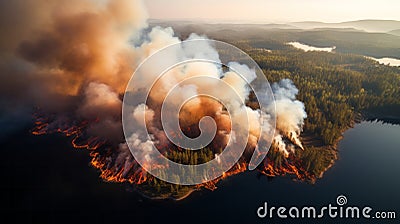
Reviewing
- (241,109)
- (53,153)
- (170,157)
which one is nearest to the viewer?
(170,157)

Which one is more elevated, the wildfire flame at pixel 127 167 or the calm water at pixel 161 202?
the wildfire flame at pixel 127 167

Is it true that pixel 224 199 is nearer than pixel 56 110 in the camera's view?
Yes

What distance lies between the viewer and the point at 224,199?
209 ft

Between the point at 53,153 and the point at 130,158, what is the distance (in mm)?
23587

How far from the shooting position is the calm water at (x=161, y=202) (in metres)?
58.8

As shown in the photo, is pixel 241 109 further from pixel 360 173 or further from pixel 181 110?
pixel 360 173

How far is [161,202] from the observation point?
61.3 meters

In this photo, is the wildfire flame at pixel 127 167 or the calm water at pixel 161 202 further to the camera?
the wildfire flame at pixel 127 167

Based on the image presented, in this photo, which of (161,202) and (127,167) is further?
(127,167)

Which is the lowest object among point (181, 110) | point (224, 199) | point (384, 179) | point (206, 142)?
point (224, 199)

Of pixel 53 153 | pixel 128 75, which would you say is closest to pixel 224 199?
pixel 53 153

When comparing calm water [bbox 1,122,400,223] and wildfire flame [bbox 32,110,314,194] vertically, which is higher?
wildfire flame [bbox 32,110,314,194]

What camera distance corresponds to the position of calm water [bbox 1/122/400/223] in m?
58.8

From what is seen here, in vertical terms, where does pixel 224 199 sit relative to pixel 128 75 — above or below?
below
